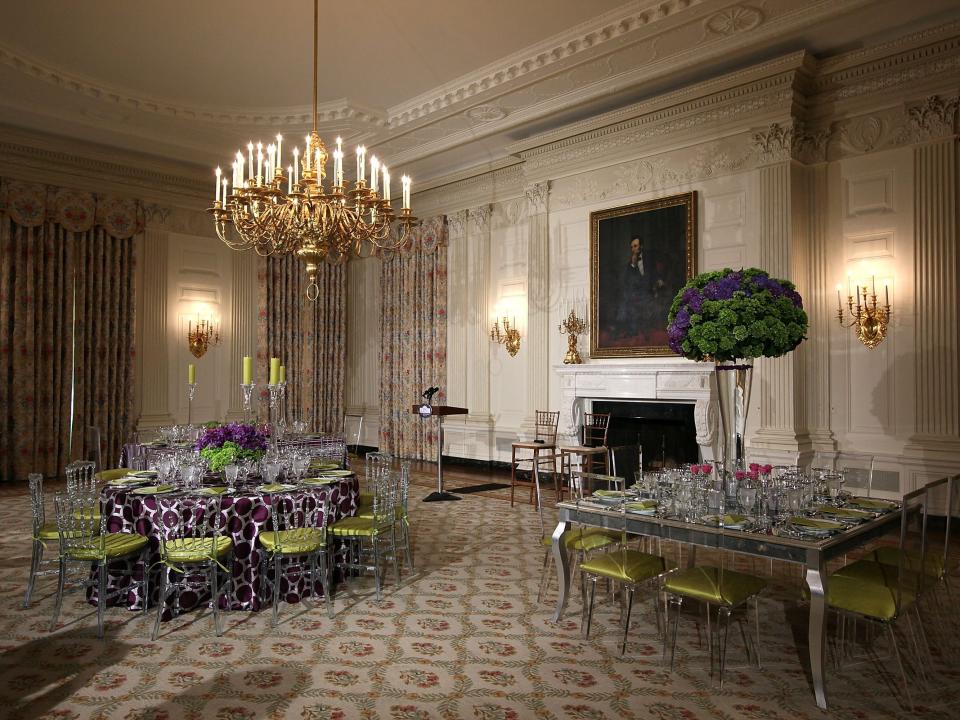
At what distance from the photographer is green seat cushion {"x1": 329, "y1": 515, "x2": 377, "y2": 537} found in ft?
13.8

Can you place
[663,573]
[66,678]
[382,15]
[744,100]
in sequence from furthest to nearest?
1. [744,100]
2. [382,15]
3. [663,573]
4. [66,678]

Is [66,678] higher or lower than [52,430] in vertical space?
lower

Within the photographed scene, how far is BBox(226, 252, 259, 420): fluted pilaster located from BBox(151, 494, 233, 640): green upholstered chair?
6872 millimetres

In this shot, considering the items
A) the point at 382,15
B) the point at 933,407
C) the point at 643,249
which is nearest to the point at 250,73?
the point at 382,15

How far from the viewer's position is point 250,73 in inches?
305

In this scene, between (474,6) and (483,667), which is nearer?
(483,667)

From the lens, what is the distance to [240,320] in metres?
10.8

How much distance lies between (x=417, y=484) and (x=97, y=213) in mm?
5726

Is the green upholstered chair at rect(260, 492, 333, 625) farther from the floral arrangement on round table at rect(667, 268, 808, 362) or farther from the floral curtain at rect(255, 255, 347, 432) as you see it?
the floral curtain at rect(255, 255, 347, 432)

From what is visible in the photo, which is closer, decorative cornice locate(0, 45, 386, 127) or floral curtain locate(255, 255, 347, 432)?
decorative cornice locate(0, 45, 386, 127)

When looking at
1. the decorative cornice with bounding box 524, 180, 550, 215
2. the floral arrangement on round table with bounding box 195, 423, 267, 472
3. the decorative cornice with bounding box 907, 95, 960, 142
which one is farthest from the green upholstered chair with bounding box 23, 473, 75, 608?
the decorative cornice with bounding box 907, 95, 960, 142

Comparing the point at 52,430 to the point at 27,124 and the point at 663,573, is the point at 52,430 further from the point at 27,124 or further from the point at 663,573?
the point at 663,573

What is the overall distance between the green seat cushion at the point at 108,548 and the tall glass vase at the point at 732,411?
10.7 ft

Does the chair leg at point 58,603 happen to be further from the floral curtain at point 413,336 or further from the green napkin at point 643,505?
the floral curtain at point 413,336
